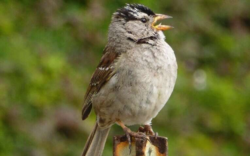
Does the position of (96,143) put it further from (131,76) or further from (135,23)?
(135,23)

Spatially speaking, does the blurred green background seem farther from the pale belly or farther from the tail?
the pale belly

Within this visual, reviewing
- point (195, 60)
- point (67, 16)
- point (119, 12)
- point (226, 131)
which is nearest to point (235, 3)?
point (195, 60)

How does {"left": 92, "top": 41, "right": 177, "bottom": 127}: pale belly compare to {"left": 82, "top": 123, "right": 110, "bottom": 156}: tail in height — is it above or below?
above

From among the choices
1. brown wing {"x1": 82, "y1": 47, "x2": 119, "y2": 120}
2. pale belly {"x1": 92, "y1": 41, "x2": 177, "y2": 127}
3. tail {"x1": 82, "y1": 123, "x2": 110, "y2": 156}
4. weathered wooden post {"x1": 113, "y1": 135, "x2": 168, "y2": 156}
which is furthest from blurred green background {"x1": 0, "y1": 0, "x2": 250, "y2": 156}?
weathered wooden post {"x1": 113, "y1": 135, "x2": 168, "y2": 156}

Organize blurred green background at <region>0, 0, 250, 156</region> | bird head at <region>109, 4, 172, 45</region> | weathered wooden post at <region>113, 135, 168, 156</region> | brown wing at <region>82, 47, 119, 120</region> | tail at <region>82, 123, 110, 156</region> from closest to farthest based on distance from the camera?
weathered wooden post at <region>113, 135, 168, 156</region> < tail at <region>82, 123, 110, 156</region> < brown wing at <region>82, 47, 119, 120</region> < bird head at <region>109, 4, 172, 45</region> < blurred green background at <region>0, 0, 250, 156</region>

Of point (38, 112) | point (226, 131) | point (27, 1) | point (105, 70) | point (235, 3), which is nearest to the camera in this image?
point (105, 70)

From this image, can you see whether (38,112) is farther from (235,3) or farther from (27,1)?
(235,3)

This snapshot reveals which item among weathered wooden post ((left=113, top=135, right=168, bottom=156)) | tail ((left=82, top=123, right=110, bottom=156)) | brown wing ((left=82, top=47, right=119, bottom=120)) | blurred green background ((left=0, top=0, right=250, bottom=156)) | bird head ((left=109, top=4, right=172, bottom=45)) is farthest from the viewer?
blurred green background ((left=0, top=0, right=250, bottom=156))

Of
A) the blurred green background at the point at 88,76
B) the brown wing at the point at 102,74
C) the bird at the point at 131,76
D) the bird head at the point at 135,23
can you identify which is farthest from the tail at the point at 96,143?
the blurred green background at the point at 88,76
